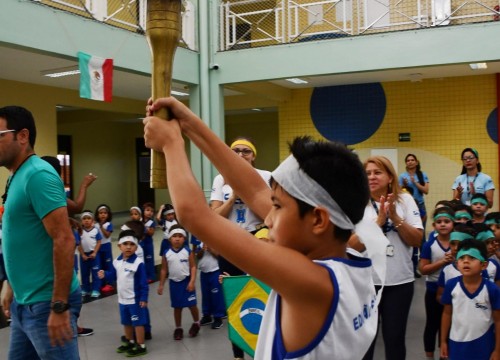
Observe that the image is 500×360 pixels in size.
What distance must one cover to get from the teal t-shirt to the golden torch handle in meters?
1.31

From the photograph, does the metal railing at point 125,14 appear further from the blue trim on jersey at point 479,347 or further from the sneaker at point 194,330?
the blue trim on jersey at point 479,347

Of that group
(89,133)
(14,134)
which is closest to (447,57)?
(14,134)

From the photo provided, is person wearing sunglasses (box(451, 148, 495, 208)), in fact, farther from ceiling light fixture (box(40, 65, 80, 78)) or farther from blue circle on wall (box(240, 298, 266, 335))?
ceiling light fixture (box(40, 65, 80, 78))

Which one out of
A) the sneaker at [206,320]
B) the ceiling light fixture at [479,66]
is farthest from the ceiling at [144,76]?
the sneaker at [206,320]

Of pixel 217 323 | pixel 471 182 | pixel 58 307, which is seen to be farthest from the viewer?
pixel 471 182

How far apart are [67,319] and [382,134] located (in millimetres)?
11446

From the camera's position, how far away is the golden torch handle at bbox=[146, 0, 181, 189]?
5.00 feet

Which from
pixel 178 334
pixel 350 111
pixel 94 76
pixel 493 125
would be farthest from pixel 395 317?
pixel 350 111

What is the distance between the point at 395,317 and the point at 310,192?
253 centimetres

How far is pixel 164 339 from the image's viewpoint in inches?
225

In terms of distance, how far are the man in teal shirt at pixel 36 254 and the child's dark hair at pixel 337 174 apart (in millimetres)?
1605

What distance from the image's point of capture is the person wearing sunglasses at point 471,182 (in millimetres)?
7605

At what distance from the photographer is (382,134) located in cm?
1315

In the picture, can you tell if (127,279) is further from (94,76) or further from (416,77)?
(416,77)
